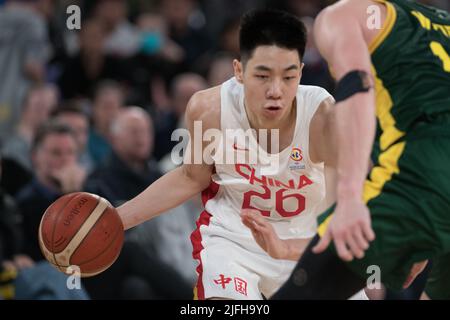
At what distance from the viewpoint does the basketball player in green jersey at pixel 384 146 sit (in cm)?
408

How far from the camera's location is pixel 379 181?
429 centimetres

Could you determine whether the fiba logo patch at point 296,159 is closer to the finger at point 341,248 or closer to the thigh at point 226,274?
the thigh at point 226,274

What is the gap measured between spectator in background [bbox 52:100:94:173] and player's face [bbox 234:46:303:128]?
397cm

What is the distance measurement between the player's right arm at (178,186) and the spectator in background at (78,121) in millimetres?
3314

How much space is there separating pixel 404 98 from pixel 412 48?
0.23 meters

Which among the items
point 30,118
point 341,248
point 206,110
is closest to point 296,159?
point 206,110

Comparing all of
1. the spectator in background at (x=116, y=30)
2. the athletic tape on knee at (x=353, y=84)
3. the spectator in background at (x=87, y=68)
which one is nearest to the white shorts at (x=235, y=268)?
the athletic tape on knee at (x=353, y=84)

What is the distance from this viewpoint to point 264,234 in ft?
15.7

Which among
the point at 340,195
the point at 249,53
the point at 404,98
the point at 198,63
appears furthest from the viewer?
the point at 198,63

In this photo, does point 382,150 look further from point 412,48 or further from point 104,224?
point 104,224

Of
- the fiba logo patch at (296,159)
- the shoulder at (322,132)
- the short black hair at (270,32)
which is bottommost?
the fiba logo patch at (296,159)

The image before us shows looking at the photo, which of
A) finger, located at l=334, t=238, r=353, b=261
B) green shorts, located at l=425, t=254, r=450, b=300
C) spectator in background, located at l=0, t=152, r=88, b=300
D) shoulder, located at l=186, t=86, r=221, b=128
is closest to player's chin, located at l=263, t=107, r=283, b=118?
shoulder, located at l=186, t=86, r=221, b=128
